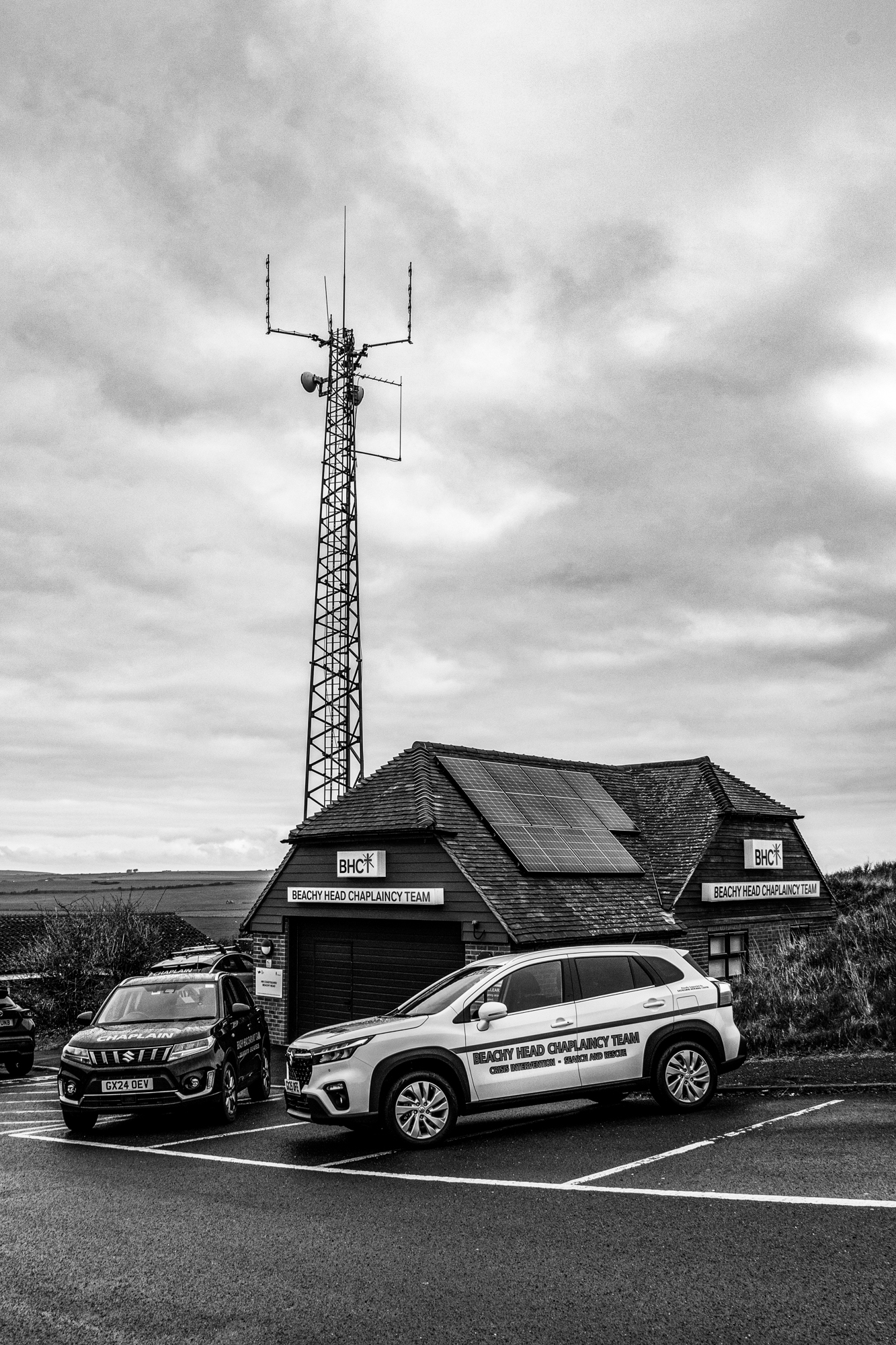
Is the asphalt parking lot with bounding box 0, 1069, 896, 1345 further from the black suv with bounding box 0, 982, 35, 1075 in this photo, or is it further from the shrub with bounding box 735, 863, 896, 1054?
the black suv with bounding box 0, 982, 35, 1075

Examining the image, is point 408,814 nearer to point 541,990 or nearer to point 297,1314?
point 541,990

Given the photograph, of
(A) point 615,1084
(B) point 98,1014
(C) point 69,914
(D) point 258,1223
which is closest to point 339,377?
(C) point 69,914

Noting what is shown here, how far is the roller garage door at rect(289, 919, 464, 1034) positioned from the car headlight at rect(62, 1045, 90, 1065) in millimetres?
9902

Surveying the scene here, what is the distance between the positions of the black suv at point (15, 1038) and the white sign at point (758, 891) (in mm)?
15227

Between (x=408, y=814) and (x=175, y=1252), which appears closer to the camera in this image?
(x=175, y=1252)

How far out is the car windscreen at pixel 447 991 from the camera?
1095 centimetres

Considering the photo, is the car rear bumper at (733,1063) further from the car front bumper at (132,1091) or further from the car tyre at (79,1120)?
the car tyre at (79,1120)

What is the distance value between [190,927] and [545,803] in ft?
97.9

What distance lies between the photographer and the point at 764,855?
1104 inches

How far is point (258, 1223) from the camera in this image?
7.53 metres

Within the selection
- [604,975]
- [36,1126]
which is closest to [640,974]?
[604,975]

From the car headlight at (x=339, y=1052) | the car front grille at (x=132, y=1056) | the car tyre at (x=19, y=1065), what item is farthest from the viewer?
the car tyre at (x=19, y=1065)

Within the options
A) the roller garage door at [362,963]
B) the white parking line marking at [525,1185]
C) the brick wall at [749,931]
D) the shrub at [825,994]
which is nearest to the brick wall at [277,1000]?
the roller garage door at [362,963]

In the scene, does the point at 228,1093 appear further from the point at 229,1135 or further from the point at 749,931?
the point at 749,931
